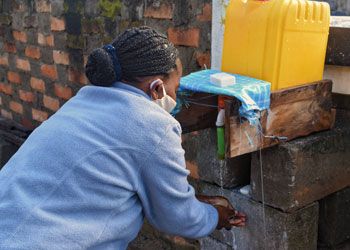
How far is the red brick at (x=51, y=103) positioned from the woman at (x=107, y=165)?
2.54m

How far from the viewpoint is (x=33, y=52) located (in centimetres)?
445

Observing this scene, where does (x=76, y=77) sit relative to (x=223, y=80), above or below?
below

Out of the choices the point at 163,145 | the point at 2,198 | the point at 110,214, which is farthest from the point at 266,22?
the point at 2,198

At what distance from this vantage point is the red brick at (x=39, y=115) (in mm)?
4513

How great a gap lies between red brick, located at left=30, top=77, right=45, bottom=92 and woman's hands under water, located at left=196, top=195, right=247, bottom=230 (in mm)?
2642

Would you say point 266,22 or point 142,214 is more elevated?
point 266,22

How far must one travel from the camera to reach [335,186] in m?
2.36

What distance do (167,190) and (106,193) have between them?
0.69ft

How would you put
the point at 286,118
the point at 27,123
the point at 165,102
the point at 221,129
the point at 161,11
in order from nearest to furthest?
the point at 165,102 < the point at 221,129 < the point at 286,118 < the point at 161,11 < the point at 27,123

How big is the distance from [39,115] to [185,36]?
2.26 metres

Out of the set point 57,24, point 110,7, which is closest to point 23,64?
point 57,24

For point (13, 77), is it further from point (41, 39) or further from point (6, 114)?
point (41, 39)

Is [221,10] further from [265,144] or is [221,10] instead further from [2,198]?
[2,198]

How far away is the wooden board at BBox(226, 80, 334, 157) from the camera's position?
1.89m
